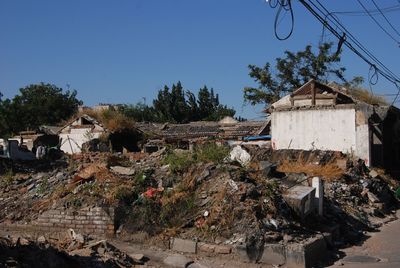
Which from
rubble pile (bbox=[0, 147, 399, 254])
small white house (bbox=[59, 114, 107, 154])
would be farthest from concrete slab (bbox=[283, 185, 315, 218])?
small white house (bbox=[59, 114, 107, 154])

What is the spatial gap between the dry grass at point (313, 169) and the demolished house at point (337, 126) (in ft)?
11.2

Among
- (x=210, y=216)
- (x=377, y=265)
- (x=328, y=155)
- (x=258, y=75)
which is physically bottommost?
(x=377, y=265)

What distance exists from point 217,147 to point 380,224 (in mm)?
5116

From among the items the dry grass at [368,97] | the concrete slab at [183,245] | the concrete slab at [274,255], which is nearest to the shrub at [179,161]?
the concrete slab at [183,245]

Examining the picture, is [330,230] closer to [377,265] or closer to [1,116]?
[377,265]

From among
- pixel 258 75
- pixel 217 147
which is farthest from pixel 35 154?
pixel 258 75

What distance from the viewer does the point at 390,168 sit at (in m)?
23.2

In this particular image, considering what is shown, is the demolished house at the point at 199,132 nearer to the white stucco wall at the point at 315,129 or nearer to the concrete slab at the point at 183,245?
the white stucco wall at the point at 315,129

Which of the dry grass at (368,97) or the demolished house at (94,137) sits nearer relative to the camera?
the dry grass at (368,97)

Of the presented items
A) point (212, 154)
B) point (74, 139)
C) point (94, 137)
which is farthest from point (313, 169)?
point (74, 139)

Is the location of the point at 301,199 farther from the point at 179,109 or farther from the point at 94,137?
the point at 179,109

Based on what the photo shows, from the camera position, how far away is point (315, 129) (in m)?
21.6

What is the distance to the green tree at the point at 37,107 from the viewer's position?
149ft

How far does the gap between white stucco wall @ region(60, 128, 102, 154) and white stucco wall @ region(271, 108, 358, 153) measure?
42.0ft
